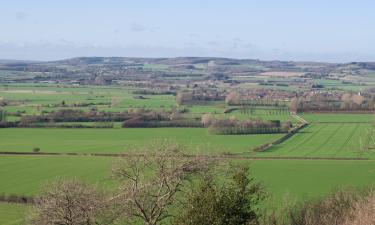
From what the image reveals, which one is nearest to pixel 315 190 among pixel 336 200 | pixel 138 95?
pixel 336 200

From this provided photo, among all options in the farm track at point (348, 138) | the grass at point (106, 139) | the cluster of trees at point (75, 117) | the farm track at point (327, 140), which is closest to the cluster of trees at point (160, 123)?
the grass at point (106, 139)

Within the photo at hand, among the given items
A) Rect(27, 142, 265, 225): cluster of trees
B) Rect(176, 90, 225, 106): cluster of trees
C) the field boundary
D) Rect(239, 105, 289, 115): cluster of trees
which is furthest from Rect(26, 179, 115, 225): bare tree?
Rect(176, 90, 225, 106): cluster of trees

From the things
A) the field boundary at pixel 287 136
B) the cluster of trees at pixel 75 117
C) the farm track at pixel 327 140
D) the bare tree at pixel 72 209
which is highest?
the bare tree at pixel 72 209

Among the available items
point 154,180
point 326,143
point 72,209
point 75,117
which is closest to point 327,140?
point 326,143

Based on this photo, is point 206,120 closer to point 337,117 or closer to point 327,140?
point 327,140

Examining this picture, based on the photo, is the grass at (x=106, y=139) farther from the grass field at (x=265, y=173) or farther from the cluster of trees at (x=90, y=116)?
the grass field at (x=265, y=173)

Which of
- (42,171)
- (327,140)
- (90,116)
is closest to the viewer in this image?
(42,171)
